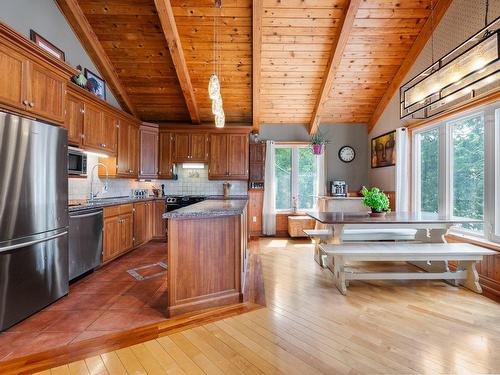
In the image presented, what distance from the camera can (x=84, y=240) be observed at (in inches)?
121

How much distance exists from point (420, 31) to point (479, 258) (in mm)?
3468

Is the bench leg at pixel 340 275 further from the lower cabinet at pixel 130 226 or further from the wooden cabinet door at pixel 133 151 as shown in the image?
the wooden cabinet door at pixel 133 151

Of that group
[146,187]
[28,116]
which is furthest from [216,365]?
[146,187]

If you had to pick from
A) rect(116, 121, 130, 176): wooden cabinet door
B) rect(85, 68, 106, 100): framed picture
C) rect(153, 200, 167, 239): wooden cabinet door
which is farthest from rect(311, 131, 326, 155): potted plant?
rect(85, 68, 106, 100): framed picture

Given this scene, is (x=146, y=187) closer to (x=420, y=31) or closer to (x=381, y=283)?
(x=381, y=283)

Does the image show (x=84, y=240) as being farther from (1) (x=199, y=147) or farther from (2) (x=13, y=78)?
(1) (x=199, y=147)

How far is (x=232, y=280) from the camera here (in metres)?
2.53

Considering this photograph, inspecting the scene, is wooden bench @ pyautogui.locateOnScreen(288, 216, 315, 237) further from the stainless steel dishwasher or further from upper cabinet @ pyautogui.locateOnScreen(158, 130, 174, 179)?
the stainless steel dishwasher

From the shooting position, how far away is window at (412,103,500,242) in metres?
3.01

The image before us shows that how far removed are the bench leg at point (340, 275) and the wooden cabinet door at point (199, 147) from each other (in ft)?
11.7

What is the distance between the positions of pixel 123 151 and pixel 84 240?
196 cm

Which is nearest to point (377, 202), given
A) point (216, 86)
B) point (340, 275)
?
point (340, 275)

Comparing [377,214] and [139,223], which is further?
[139,223]

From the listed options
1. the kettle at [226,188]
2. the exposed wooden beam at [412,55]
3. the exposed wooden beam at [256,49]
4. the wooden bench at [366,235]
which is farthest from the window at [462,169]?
the kettle at [226,188]
